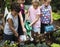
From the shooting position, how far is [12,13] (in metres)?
7.87

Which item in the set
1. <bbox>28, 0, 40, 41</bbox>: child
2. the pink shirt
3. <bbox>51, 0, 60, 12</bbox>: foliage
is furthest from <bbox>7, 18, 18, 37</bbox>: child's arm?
<bbox>51, 0, 60, 12</bbox>: foliage

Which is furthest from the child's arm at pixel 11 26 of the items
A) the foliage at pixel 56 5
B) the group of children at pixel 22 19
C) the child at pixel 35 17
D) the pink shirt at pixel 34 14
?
the foliage at pixel 56 5

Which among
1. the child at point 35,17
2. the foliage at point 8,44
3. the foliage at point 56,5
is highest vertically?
the child at point 35,17

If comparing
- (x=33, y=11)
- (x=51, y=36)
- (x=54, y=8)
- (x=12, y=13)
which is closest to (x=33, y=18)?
(x=33, y=11)

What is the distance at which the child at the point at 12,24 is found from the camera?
780cm

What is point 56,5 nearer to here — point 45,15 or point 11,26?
point 45,15

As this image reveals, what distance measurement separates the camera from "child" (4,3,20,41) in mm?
7805

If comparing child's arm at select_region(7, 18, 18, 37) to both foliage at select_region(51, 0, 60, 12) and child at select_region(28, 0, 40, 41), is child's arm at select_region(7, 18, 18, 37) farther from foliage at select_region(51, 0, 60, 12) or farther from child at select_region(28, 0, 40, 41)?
foliage at select_region(51, 0, 60, 12)

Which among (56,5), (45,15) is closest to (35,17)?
(45,15)

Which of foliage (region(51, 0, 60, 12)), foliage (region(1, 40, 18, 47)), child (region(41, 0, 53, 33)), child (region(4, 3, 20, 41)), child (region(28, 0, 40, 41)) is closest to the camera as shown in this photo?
child (region(4, 3, 20, 41))

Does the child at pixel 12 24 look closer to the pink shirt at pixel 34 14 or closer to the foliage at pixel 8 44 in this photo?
the foliage at pixel 8 44

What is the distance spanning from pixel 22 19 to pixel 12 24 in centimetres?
35

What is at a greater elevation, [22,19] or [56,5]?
[22,19]

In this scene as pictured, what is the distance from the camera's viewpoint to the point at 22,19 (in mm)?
8133
